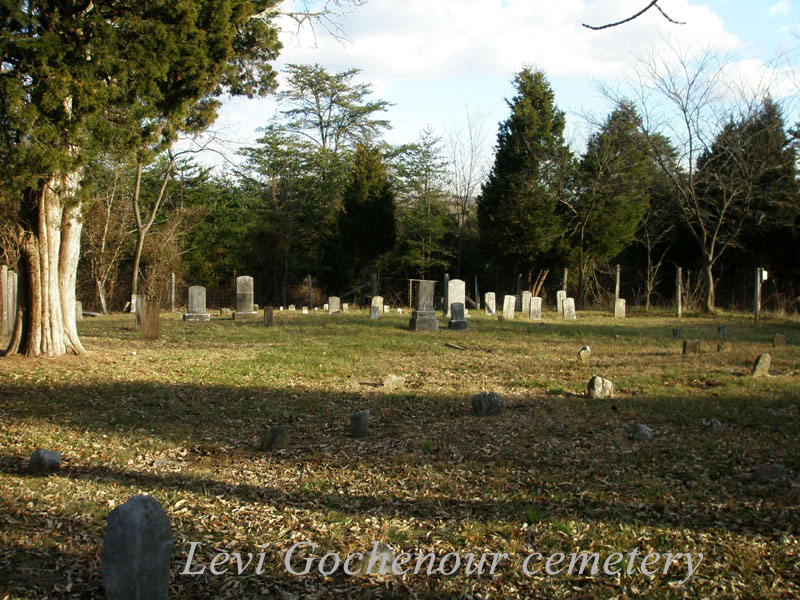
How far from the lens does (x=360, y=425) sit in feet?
22.5

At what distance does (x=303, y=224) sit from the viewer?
32.6 meters

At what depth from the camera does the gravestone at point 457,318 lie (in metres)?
17.2

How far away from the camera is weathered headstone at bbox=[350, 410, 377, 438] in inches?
268

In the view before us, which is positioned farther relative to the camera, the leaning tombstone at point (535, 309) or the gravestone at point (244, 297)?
the leaning tombstone at point (535, 309)

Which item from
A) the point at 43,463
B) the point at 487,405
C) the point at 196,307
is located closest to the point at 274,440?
the point at 43,463

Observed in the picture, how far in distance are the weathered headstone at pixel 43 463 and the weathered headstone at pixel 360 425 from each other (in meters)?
2.96

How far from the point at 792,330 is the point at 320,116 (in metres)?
26.7

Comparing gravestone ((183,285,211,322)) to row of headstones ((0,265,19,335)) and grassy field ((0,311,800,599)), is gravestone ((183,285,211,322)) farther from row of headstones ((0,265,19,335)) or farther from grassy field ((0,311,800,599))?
grassy field ((0,311,800,599))

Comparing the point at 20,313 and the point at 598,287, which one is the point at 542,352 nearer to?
the point at 20,313

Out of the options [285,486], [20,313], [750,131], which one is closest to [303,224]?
[750,131]

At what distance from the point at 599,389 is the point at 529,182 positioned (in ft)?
69.7

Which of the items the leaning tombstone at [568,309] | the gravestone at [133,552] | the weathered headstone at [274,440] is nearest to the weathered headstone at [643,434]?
the weathered headstone at [274,440]

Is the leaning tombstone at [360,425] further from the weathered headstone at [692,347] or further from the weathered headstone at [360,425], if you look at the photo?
the weathered headstone at [692,347]

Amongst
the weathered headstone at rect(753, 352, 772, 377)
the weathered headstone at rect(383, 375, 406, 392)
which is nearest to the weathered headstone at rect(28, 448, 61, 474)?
the weathered headstone at rect(383, 375, 406, 392)
